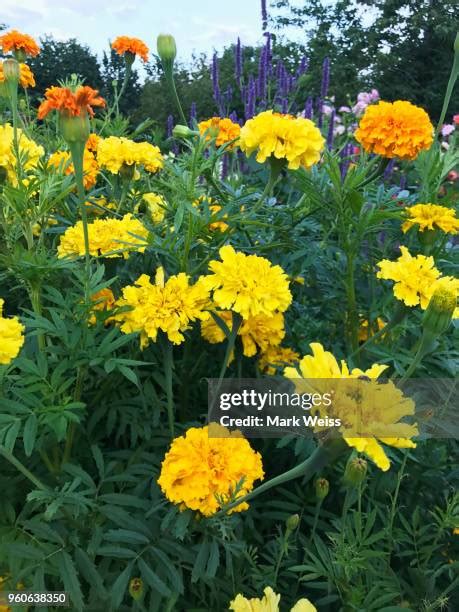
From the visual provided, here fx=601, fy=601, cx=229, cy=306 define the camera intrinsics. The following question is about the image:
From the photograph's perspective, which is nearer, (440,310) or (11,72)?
(440,310)

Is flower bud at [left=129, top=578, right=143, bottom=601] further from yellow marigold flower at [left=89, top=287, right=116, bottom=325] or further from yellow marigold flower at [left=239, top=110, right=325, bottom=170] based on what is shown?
yellow marigold flower at [left=239, top=110, right=325, bottom=170]

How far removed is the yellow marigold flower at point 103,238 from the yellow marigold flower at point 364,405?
Result: 0.46 m

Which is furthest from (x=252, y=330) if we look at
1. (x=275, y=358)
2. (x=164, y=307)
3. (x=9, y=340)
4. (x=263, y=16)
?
(x=263, y=16)

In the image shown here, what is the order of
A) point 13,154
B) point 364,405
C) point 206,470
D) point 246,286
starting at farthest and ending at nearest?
point 13,154
point 246,286
point 206,470
point 364,405

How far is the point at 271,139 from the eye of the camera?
1148 millimetres

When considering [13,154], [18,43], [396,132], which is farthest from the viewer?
[18,43]

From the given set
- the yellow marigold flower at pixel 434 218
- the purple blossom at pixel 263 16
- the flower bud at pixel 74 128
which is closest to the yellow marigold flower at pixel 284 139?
the yellow marigold flower at pixel 434 218

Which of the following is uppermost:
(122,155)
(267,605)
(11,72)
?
(11,72)

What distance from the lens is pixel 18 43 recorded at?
214 centimetres

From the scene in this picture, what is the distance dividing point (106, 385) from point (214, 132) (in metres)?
0.57

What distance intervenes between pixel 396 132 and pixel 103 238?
71 centimetres

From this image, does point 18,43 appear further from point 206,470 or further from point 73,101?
point 206,470

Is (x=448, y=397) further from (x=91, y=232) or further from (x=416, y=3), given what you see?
(x=416, y=3)

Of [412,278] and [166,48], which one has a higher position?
[166,48]
